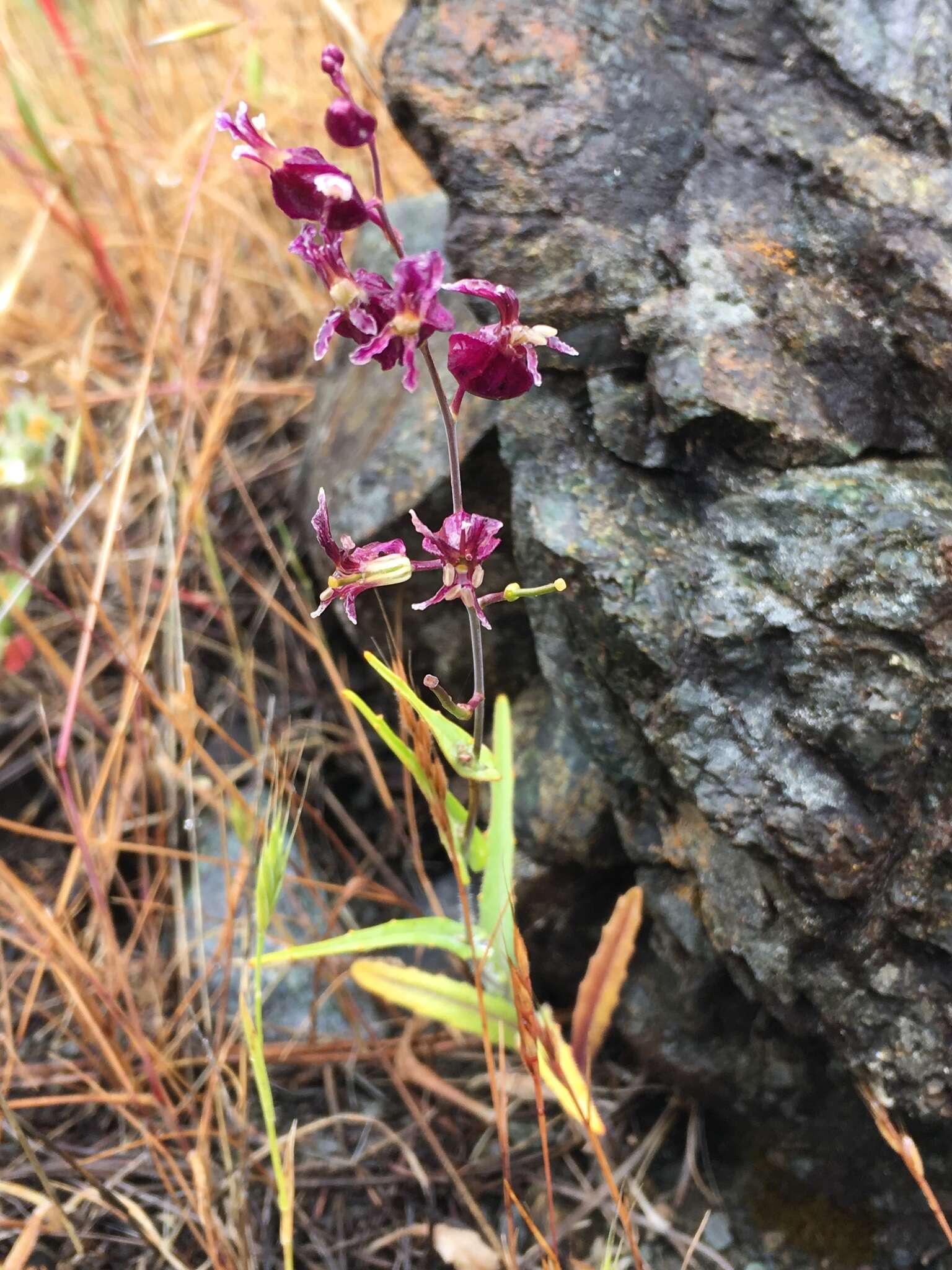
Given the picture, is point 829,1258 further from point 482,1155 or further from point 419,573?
point 419,573

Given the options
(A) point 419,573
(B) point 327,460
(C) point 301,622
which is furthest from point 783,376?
(C) point 301,622

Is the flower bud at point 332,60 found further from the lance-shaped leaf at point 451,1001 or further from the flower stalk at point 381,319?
the lance-shaped leaf at point 451,1001

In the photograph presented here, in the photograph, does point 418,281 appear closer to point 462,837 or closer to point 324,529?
point 324,529

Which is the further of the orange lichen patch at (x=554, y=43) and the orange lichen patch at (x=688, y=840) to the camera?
the orange lichen patch at (x=554, y=43)

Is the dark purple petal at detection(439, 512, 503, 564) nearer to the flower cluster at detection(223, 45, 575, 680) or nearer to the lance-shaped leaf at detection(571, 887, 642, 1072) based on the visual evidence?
the flower cluster at detection(223, 45, 575, 680)

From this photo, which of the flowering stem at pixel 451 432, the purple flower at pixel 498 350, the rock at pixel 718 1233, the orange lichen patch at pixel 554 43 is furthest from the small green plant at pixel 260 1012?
the orange lichen patch at pixel 554 43

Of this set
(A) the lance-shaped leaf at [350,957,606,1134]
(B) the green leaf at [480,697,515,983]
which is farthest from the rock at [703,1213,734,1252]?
(B) the green leaf at [480,697,515,983]
